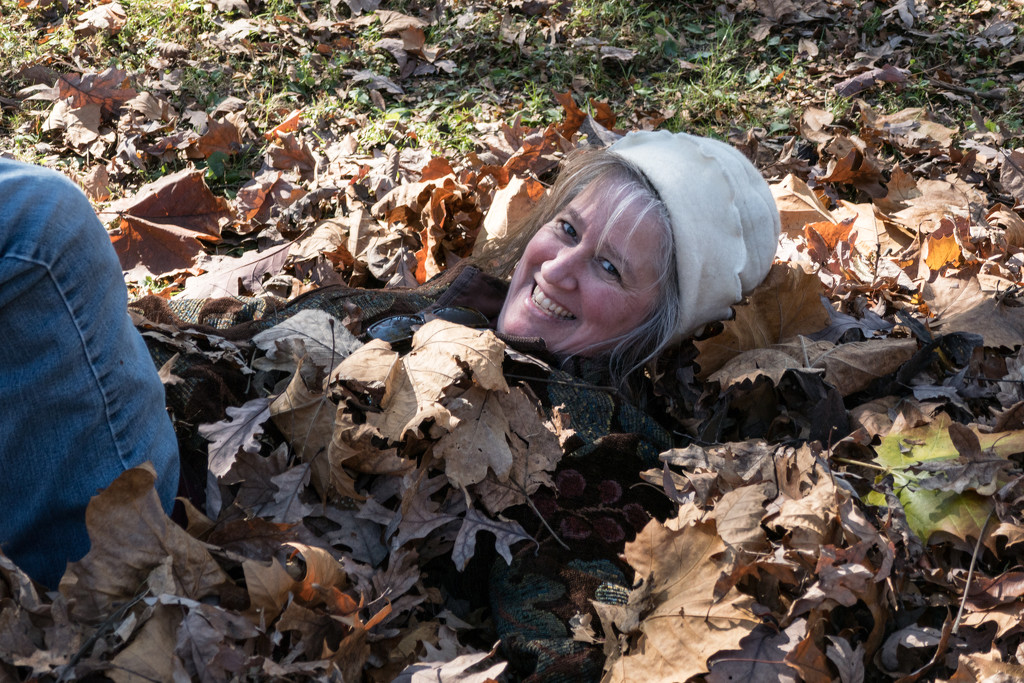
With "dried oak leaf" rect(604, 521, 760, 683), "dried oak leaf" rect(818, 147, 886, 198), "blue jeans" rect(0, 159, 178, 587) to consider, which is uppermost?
"blue jeans" rect(0, 159, 178, 587)

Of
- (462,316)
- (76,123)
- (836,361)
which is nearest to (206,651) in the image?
(462,316)

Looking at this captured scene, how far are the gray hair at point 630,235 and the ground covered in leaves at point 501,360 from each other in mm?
132

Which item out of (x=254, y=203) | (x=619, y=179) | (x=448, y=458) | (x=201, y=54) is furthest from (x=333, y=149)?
(x=448, y=458)

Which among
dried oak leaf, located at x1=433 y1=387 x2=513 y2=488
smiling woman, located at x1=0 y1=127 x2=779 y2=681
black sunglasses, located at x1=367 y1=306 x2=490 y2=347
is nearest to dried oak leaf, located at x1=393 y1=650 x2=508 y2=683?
smiling woman, located at x1=0 y1=127 x2=779 y2=681

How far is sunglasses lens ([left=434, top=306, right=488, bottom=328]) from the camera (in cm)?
265

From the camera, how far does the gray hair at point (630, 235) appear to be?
2.68 metres

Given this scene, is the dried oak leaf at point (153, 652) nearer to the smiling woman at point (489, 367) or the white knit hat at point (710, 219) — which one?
the smiling woman at point (489, 367)

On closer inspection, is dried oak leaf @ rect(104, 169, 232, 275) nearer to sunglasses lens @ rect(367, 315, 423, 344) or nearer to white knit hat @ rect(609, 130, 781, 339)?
sunglasses lens @ rect(367, 315, 423, 344)

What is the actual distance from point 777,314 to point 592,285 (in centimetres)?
68

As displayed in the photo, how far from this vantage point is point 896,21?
17.6ft

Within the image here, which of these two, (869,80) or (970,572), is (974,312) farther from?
(869,80)

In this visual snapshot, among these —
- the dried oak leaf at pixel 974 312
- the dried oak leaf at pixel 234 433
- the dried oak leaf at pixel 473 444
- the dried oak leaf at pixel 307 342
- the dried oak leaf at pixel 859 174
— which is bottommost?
the dried oak leaf at pixel 859 174

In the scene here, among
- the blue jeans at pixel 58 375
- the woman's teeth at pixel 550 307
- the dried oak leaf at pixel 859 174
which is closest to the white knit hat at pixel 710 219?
the woman's teeth at pixel 550 307

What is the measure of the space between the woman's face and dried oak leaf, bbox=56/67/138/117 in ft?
10.2
